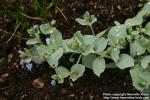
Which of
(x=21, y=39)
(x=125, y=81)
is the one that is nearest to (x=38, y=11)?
(x=21, y=39)

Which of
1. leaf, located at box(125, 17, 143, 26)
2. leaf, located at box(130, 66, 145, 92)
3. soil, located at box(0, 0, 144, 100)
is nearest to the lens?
leaf, located at box(130, 66, 145, 92)

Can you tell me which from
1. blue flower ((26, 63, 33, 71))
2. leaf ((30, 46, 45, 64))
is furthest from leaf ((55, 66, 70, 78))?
blue flower ((26, 63, 33, 71))

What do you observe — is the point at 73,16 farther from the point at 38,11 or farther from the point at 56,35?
the point at 56,35

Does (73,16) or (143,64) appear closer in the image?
(143,64)

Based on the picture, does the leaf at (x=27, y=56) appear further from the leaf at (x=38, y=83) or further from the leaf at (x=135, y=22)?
the leaf at (x=135, y=22)

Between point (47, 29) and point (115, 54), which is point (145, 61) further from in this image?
point (47, 29)

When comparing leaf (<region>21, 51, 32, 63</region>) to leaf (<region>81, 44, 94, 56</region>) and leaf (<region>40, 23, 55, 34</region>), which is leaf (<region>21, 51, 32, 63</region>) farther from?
leaf (<region>81, 44, 94, 56</region>)
